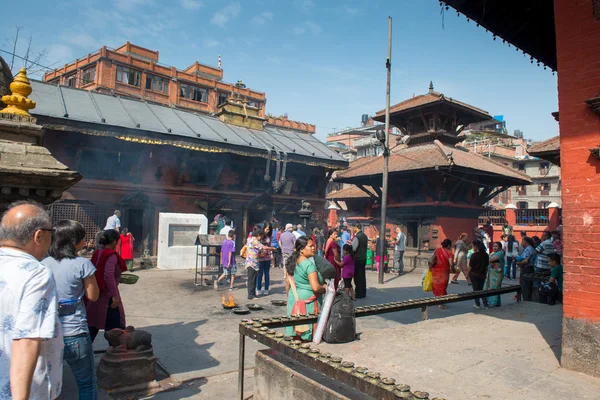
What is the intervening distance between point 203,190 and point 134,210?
3.51 meters

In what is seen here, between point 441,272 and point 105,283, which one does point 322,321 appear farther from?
point 441,272

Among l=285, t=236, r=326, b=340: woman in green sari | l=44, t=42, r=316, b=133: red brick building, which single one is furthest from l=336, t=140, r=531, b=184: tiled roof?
l=44, t=42, r=316, b=133: red brick building

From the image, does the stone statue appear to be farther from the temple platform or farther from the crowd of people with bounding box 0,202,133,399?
the crowd of people with bounding box 0,202,133,399

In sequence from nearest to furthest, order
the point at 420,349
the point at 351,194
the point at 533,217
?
1. the point at 420,349
2. the point at 351,194
3. the point at 533,217

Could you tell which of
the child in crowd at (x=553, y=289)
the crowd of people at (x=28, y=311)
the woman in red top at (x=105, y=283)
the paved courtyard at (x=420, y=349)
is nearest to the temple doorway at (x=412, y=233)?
the paved courtyard at (x=420, y=349)

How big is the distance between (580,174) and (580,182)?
0.08 m

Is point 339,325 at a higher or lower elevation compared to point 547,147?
lower

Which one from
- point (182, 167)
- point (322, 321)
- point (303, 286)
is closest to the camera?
point (322, 321)

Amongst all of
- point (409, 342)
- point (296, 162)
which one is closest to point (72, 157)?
point (296, 162)

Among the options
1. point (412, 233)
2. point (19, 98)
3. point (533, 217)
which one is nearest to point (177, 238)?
point (19, 98)

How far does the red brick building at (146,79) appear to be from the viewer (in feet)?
134

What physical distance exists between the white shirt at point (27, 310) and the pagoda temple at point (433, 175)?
56.6 feet

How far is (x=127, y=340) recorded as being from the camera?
459 cm

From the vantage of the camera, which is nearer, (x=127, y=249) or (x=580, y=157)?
(x=580, y=157)
